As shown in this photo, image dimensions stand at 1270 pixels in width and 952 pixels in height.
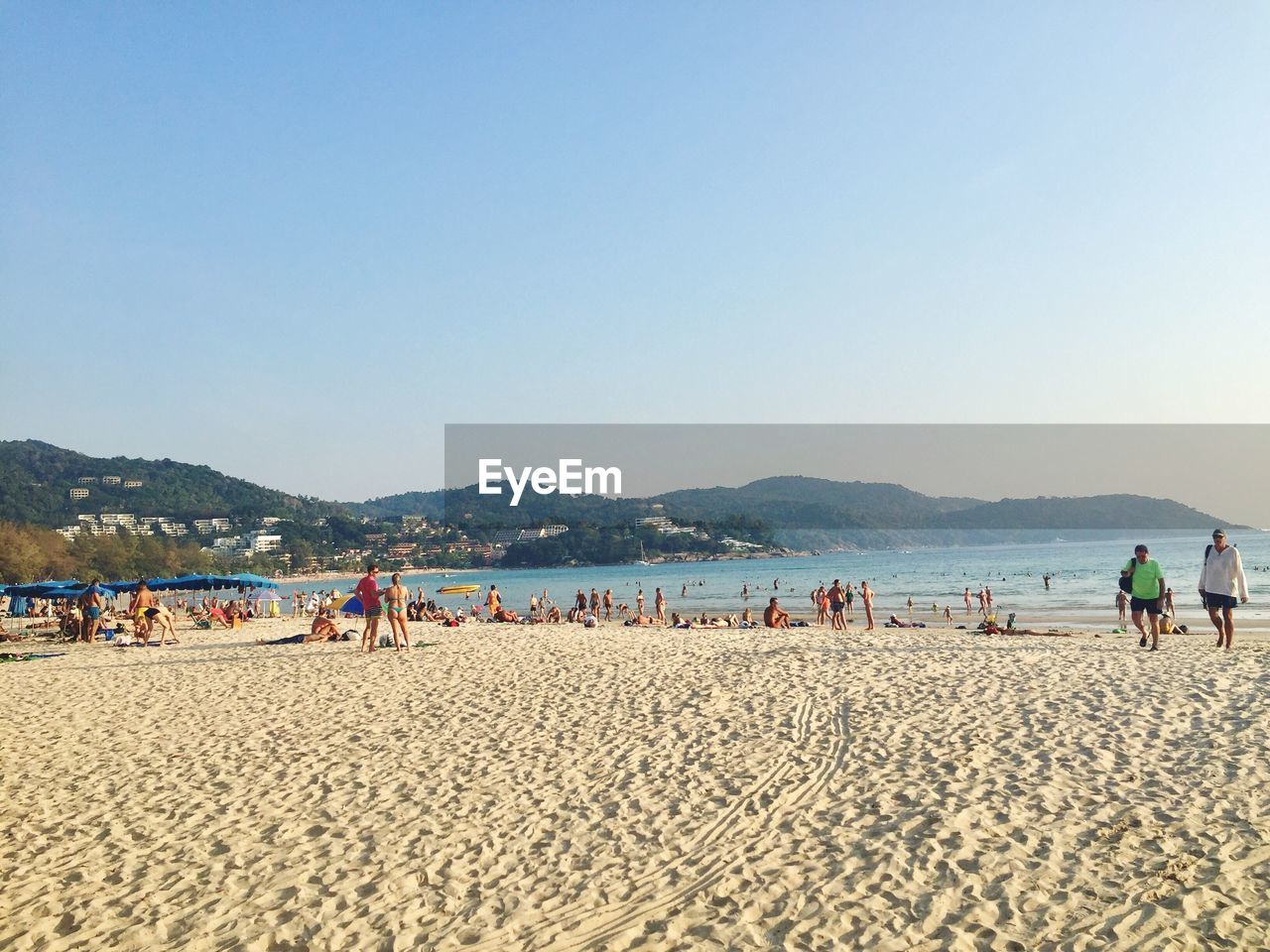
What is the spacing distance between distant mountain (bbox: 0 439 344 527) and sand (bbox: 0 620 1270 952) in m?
102

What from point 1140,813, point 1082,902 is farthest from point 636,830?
point 1140,813

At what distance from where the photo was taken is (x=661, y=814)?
513 centimetres

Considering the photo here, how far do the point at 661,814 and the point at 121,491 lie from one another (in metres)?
144

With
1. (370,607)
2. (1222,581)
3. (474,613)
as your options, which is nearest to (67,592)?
(474,613)

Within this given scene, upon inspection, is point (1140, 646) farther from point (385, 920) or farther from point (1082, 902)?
point (385, 920)

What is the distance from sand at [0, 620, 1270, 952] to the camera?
373cm

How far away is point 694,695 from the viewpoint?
28.6ft

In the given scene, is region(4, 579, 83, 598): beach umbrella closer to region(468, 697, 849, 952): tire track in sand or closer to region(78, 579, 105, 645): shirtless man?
region(78, 579, 105, 645): shirtless man

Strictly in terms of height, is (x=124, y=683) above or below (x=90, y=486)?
below

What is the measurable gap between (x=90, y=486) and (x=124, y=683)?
131 metres

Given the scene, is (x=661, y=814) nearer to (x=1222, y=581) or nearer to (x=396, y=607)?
(x=396, y=607)

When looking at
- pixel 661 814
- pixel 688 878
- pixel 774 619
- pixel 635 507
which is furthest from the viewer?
pixel 635 507

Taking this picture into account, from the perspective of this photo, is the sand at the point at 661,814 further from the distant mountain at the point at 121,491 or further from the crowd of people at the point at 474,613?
the distant mountain at the point at 121,491

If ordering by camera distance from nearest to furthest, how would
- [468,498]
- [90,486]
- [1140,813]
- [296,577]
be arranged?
[1140,813] → [296,577] → [90,486] → [468,498]
